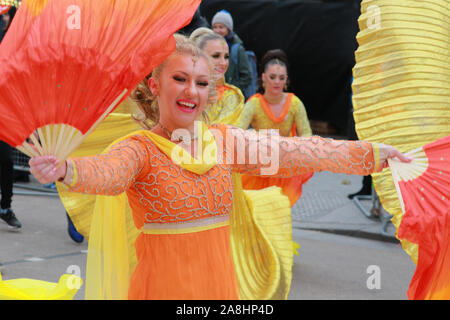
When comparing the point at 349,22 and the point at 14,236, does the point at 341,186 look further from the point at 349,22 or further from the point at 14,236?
the point at 14,236

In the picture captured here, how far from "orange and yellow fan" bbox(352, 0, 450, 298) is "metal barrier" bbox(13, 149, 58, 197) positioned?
609cm

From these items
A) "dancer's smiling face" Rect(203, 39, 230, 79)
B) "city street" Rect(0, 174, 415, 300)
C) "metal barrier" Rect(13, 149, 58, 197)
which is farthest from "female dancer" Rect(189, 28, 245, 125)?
"metal barrier" Rect(13, 149, 58, 197)

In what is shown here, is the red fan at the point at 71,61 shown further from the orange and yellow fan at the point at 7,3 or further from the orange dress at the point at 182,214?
the orange and yellow fan at the point at 7,3

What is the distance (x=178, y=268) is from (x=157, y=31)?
0.83 metres

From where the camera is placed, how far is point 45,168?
1.95 metres

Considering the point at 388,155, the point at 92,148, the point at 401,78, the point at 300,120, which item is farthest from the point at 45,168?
the point at 300,120

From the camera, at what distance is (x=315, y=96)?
11.9m

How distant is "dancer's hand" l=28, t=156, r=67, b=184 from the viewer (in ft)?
6.37

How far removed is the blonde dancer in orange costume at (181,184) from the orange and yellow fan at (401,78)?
24 centimetres

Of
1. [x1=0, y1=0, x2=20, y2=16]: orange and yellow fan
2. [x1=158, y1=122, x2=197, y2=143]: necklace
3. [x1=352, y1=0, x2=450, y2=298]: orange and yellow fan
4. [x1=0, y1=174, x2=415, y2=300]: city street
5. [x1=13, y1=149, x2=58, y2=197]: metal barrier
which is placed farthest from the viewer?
[x1=13, y1=149, x2=58, y2=197]: metal barrier

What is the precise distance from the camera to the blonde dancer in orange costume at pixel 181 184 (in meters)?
2.41

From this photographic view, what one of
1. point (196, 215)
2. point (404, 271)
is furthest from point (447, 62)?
point (404, 271)

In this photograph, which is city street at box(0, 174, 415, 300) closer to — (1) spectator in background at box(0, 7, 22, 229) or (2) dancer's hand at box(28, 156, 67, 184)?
(1) spectator in background at box(0, 7, 22, 229)

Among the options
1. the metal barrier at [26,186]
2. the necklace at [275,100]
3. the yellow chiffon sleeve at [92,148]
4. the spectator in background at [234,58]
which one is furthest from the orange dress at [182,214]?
the metal barrier at [26,186]
